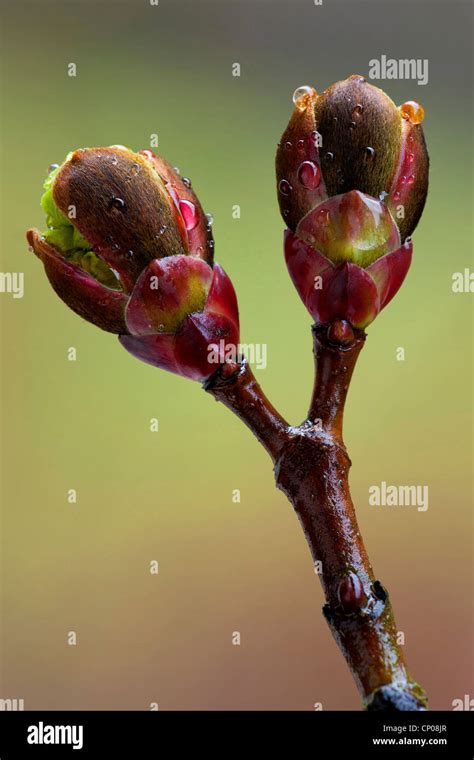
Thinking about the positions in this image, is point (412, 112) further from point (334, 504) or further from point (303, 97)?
point (334, 504)

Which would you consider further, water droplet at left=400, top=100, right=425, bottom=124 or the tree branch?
water droplet at left=400, top=100, right=425, bottom=124

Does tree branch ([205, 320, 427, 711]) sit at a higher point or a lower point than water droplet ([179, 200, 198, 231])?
lower
